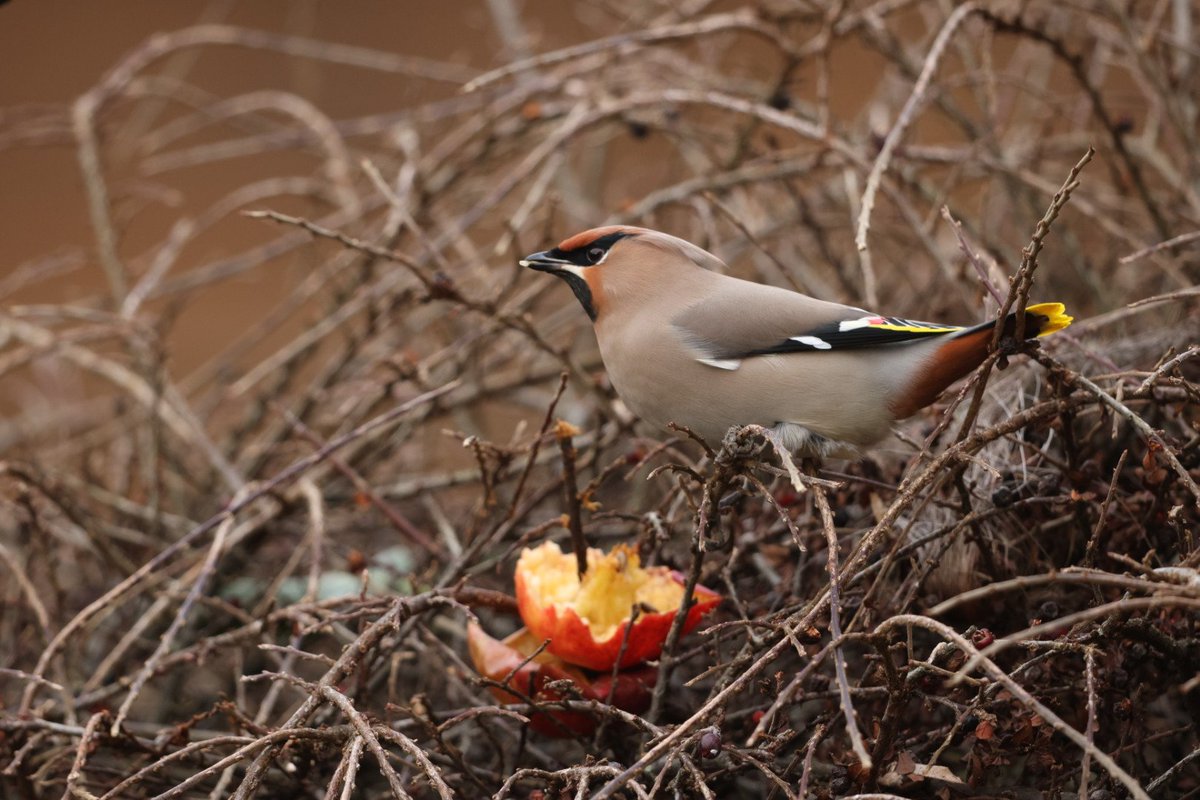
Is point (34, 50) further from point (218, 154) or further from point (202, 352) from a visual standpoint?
point (218, 154)

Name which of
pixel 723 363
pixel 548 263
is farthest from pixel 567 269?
pixel 723 363

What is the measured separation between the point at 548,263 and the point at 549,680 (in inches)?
37.4

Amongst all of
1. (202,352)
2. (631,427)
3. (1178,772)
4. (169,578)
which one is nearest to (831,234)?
(631,427)

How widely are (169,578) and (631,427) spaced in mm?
1081

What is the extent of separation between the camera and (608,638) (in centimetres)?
197

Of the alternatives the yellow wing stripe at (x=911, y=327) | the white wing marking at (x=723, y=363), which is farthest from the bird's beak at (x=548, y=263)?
the yellow wing stripe at (x=911, y=327)

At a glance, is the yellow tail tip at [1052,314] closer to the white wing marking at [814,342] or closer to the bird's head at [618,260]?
the white wing marking at [814,342]

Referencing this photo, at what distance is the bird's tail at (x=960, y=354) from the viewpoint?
Answer: 1883 mm

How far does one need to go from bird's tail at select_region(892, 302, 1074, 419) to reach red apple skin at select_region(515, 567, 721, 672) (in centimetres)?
51

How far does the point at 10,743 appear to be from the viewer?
2.11m

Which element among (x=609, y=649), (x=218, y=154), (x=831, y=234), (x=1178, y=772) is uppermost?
(x=218, y=154)

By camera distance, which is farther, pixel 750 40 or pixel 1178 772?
pixel 750 40

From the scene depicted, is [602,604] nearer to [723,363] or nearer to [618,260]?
[723,363]

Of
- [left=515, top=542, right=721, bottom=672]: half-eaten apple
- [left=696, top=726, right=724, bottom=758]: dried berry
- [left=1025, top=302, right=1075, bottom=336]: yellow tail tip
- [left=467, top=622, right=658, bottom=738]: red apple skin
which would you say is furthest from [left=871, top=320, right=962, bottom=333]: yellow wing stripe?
[left=696, top=726, right=724, bottom=758]: dried berry
